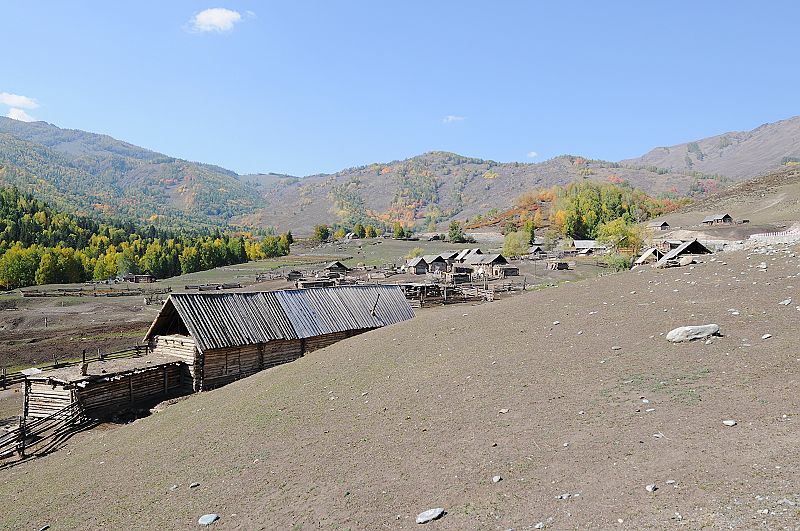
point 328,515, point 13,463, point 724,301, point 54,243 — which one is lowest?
point 13,463

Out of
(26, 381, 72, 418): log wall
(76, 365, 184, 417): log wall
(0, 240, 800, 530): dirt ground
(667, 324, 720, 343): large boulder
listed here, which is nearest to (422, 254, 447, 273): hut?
(76, 365, 184, 417): log wall

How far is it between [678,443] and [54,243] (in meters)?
178

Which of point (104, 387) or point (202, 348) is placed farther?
point (202, 348)

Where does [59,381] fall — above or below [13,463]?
above

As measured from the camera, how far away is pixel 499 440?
1191cm

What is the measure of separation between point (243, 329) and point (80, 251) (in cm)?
13739

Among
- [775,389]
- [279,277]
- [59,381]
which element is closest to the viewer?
[775,389]

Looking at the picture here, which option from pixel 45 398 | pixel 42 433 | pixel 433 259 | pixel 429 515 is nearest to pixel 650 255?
pixel 429 515

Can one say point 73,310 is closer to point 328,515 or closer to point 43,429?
point 43,429

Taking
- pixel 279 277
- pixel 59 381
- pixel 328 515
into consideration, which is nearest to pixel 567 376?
pixel 328 515

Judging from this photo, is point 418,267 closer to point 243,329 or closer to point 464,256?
point 464,256

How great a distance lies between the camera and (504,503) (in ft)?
30.5

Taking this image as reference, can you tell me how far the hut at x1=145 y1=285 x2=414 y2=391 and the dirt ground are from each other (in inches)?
168

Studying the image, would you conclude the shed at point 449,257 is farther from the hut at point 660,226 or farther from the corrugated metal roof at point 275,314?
the corrugated metal roof at point 275,314
